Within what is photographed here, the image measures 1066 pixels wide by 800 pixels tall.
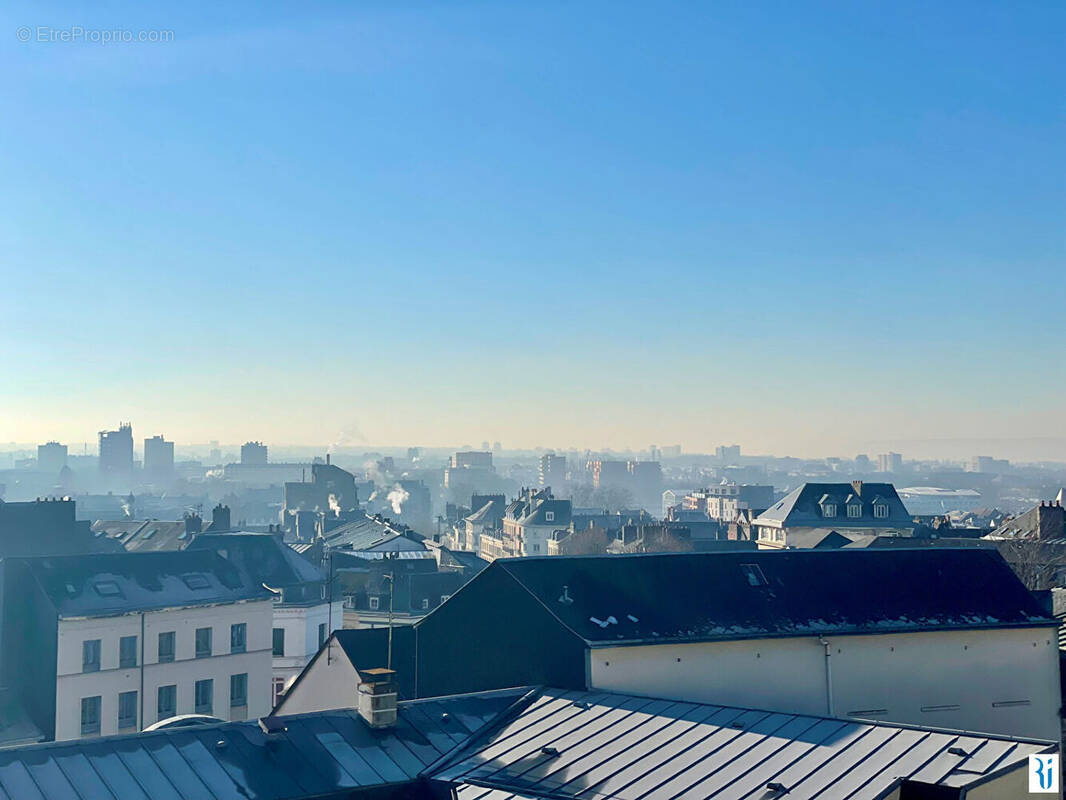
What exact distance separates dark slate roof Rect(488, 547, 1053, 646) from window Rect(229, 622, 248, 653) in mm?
20858

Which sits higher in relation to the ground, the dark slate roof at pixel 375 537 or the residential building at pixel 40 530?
the residential building at pixel 40 530

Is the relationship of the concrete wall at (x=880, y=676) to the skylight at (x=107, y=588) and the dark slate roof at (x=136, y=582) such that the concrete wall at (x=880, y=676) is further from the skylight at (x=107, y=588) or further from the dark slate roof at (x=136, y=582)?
the skylight at (x=107, y=588)

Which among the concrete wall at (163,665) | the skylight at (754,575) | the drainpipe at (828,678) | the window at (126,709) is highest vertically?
the skylight at (754,575)

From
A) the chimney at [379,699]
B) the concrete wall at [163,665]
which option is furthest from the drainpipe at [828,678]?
the concrete wall at [163,665]

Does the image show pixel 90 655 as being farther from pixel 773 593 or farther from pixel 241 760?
pixel 773 593

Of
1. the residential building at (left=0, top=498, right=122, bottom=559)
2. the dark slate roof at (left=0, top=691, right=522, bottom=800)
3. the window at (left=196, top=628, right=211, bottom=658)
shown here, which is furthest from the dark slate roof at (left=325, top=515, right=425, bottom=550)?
the dark slate roof at (left=0, top=691, right=522, bottom=800)

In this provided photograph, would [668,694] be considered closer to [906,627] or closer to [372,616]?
[906,627]

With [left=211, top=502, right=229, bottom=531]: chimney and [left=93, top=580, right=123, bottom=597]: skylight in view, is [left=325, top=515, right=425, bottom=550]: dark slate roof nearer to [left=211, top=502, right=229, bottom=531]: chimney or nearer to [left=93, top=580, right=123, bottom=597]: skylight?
[left=211, top=502, right=229, bottom=531]: chimney

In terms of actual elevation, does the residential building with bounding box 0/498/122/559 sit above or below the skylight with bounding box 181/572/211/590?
above

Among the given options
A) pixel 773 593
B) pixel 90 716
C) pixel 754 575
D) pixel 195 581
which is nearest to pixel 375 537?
pixel 195 581

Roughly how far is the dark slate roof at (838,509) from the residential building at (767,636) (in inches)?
2349

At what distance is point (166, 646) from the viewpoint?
41312mm

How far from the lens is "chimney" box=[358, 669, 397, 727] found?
20.8 m

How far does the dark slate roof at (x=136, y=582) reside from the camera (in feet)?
132
